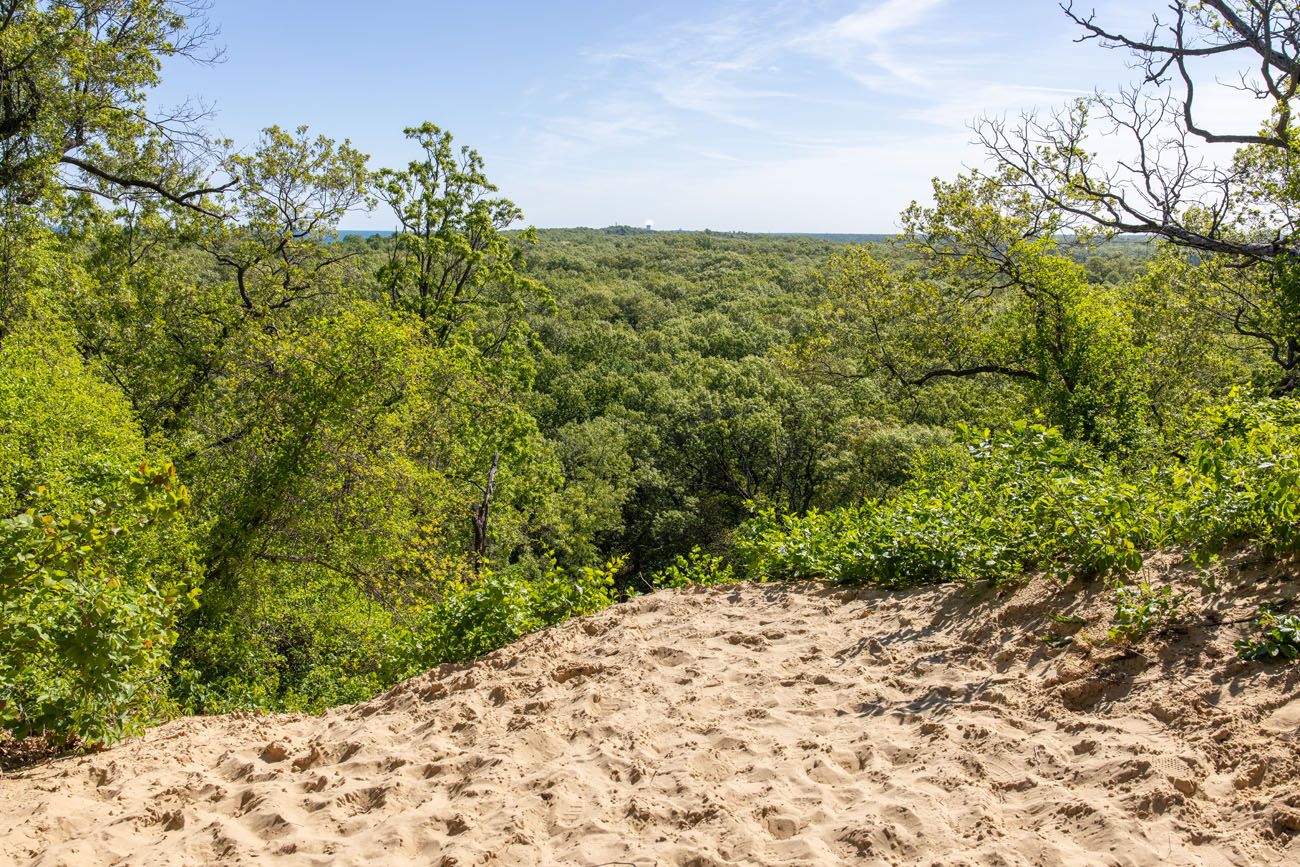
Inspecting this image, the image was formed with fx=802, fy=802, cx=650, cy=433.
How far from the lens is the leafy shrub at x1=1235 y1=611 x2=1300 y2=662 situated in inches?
169

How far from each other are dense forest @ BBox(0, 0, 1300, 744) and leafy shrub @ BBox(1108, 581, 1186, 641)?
0.15 ft

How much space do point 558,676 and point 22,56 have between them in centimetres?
988

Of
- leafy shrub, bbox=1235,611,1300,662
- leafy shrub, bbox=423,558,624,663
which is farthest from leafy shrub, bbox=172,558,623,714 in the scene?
leafy shrub, bbox=1235,611,1300,662

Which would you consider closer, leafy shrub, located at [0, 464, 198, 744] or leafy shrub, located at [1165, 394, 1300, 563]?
leafy shrub, located at [1165, 394, 1300, 563]

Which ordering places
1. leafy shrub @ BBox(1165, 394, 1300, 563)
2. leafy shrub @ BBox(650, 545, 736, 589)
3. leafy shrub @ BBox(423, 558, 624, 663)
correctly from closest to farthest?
leafy shrub @ BBox(1165, 394, 1300, 563), leafy shrub @ BBox(423, 558, 624, 663), leafy shrub @ BBox(650, 545, 736, 589)

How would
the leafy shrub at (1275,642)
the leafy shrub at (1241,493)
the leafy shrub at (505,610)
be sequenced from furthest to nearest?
the leafy shrub at (505,610) → the leafy shrub at (1241,493) → the leafy shrub at (1275,642)

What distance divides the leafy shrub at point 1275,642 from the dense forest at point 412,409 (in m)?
0.02

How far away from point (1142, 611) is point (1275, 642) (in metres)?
0.63

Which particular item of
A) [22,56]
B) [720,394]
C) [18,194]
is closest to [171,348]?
[18,194]

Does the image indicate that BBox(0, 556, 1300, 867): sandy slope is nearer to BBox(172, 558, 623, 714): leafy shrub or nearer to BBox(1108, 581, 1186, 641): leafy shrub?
BBox(1108, 581, 1186, 641): leafy shrub

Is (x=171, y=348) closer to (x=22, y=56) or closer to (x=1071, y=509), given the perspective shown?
(x=22, y=56)

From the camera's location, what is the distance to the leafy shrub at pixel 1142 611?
481 cm

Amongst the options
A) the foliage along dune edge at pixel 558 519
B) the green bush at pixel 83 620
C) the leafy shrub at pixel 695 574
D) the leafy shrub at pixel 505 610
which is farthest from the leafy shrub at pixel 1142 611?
the green bush at pixel 83 620

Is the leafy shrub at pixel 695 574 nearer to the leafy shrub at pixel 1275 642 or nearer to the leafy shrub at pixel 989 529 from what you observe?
the leafy shrub at pixel 989 529
